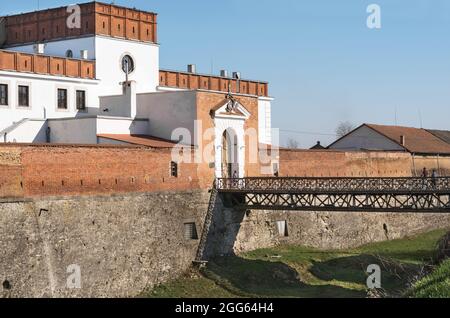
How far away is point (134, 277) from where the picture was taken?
30.3 m

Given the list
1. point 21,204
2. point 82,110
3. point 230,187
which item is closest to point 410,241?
point 230,187

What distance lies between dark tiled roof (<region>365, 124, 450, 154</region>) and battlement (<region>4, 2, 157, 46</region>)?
19356 millimetres

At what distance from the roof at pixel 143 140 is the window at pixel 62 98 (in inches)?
123

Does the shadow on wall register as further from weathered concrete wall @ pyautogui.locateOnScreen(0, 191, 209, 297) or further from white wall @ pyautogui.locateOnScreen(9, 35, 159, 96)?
white wall @ pyautogui.locateOnScreen(9, 35, 159, 96)

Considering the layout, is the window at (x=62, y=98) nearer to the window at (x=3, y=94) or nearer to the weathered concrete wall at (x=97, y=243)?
the window at (x=3, y=94)

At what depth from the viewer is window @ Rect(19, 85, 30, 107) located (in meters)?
35.3

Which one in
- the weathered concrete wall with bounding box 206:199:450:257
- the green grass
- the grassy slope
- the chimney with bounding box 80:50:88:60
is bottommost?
the grassy slope

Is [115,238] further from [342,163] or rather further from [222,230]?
[342,163]

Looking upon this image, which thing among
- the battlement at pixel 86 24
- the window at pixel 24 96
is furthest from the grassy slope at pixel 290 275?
the battlement at pixel 86 24

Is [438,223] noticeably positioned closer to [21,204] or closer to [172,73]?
[172,73]

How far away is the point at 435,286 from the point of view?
50.7 feet

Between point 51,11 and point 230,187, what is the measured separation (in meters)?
12.8

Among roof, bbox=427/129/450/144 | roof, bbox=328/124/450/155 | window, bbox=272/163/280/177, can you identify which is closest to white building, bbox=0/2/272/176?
window, bbox=272/163/280/177

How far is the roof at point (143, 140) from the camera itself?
34031 millimetres
